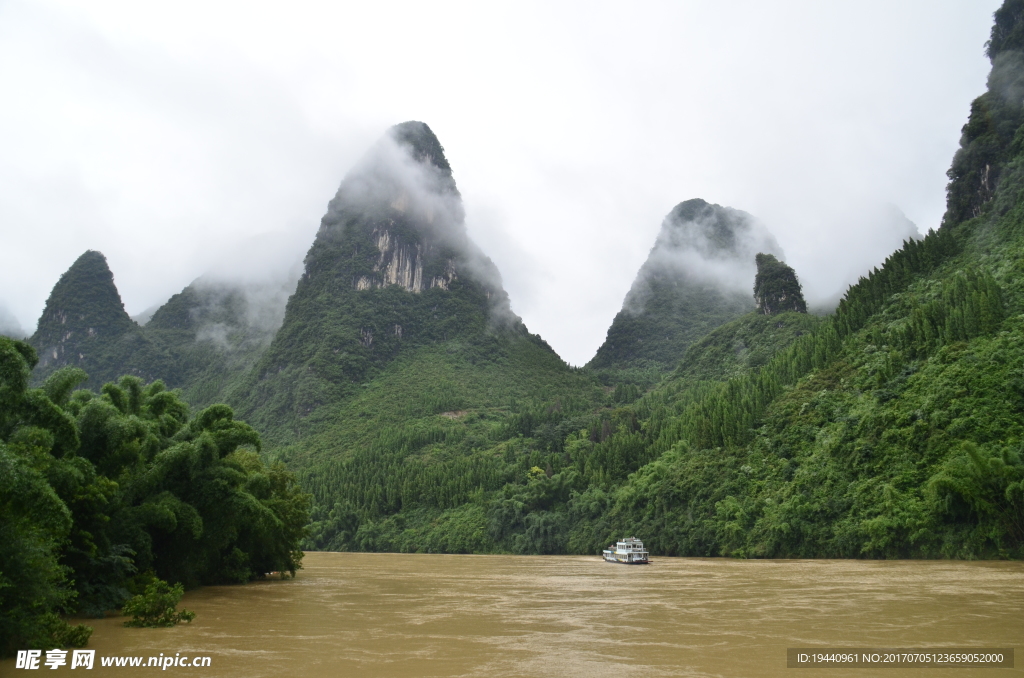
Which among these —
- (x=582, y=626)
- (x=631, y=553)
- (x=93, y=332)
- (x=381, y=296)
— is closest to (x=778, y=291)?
(x=631, y=553)

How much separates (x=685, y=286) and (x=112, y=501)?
544ft

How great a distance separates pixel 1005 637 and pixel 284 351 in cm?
13596

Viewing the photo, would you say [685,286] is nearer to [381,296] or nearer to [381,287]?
[381,287]

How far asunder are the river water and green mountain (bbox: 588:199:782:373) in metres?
128

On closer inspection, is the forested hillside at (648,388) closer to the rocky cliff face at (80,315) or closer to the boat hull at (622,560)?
the rocky cliff face at (80,315)

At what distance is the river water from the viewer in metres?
13.2

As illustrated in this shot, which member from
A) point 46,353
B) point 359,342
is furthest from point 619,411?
point 46,353

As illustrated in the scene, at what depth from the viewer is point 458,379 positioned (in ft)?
406

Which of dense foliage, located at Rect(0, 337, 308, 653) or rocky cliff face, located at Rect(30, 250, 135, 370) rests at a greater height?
rocky cliff face, located at Rect(30, 250, 135, 370)

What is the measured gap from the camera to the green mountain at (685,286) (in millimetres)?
162875

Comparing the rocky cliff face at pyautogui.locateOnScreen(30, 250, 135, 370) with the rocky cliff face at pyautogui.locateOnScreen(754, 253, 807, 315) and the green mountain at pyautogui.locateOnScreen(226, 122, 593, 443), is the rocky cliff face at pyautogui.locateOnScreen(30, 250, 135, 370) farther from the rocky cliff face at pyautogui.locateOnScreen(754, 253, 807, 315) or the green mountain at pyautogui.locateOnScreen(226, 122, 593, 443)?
the rocky cliff face at pyautogui.locateOnScreen(754, 253, 807, 315)

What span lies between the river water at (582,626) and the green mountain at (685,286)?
419 ft

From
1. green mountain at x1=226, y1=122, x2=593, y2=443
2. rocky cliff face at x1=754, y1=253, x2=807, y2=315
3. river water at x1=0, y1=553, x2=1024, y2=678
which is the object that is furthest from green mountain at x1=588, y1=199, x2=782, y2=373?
river water at x1=0, y1=553, x2=1024, y2=678

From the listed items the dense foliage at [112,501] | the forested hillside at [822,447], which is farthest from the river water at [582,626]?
the forested hillside at [822,447]
